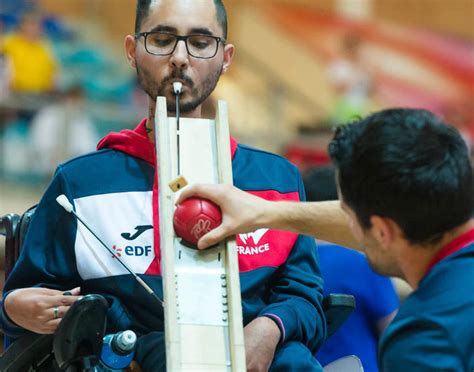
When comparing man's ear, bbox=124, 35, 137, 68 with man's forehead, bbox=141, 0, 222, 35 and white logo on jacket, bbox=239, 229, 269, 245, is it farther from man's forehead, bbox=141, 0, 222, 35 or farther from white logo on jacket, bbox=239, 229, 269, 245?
white logo on jacket, bbox=239, 229, 269, 245

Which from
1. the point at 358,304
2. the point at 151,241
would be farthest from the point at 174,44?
the point at 358,304

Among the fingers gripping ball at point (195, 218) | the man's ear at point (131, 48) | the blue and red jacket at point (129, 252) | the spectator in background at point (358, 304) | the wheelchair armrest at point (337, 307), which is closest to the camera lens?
the fingers gripping ball at point (195, 218)

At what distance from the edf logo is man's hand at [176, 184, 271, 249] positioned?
372 millimetres

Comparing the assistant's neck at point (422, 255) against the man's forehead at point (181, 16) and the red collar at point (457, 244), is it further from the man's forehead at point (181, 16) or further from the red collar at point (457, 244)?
the man's forehead at point (181, 16)

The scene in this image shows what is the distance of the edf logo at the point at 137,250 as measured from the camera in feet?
8.82

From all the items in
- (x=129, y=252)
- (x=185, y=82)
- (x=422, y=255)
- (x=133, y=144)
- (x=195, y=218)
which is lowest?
(x=422, y=255)

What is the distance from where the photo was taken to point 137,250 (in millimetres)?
2691

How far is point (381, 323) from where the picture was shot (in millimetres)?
3441

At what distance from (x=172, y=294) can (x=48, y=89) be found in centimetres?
697

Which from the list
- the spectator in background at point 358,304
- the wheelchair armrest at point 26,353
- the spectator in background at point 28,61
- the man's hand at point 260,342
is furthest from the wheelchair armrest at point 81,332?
the spectator in background at point 28,61

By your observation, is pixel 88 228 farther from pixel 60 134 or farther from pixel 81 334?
pixel 60 134

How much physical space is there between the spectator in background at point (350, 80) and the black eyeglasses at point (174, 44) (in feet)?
Answer: 22.8

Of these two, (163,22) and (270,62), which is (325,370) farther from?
(270,62)

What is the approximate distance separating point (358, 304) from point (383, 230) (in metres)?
1.40
